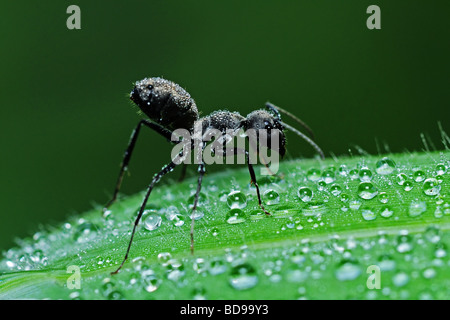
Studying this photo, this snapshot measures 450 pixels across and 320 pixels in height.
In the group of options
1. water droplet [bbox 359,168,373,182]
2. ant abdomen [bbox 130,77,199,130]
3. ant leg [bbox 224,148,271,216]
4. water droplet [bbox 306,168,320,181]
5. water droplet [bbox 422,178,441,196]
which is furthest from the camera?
ant abdomen [bbox 130,77,199,130]

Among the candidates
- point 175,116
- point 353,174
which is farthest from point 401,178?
point 175,116

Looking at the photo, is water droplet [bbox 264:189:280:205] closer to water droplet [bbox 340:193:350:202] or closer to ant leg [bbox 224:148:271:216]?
ant leg [bbox 224:148:271:216]

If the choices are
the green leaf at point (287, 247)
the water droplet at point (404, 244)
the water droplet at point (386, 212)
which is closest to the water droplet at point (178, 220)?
the green leaf at point (287, 247)

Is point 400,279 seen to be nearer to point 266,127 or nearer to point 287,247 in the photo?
point 287,247

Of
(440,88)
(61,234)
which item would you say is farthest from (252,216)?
(440,88)

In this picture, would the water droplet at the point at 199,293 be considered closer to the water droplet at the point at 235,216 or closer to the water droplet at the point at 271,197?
the water droplet at the point at 235,216

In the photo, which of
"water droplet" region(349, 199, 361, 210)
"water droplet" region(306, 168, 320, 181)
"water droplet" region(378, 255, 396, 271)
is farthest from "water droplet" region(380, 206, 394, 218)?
"water droplet" region(306, 168, 320, 181)

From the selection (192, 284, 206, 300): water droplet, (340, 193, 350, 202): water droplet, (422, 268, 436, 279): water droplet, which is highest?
(340, 193, 350, 202): water droplet
